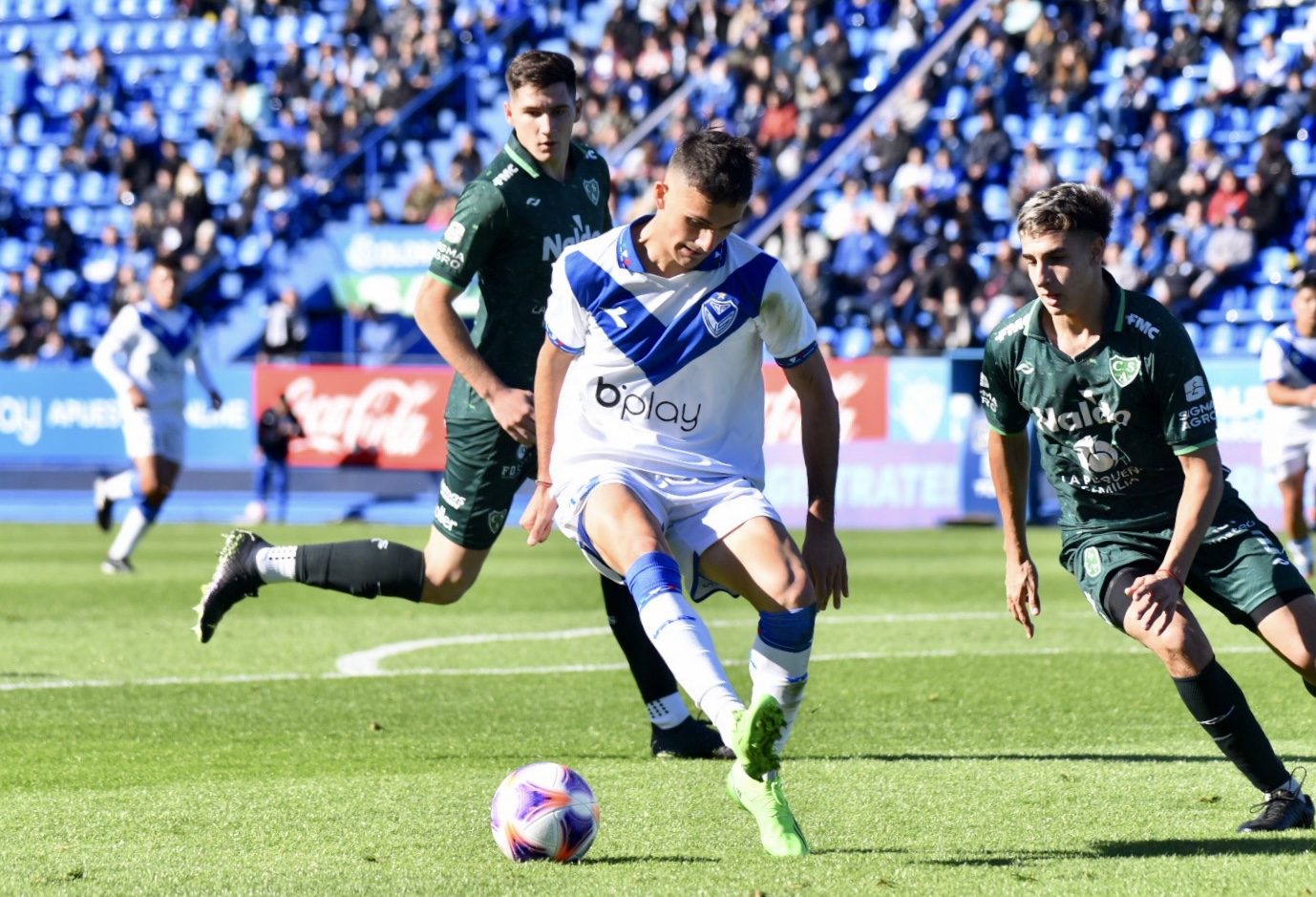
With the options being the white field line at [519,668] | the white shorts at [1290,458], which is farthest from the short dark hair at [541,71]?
the white shorts at [1290,458]

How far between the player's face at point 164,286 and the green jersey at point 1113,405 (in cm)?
1022

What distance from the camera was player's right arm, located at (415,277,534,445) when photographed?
6047 millimetres

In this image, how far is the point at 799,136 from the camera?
83.9 ft

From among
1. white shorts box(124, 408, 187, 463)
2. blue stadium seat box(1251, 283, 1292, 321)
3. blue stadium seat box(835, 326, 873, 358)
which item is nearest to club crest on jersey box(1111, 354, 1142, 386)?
white shorts box(124, 408, 187, 463)

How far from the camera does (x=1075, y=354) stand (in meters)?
5.21

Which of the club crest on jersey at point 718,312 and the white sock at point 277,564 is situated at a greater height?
→ the club crest on jersey at point 718,312

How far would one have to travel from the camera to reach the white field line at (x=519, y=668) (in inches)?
342

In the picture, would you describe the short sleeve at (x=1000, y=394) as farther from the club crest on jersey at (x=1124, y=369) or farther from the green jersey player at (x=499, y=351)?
the green jersey player at (x=499, y=351)

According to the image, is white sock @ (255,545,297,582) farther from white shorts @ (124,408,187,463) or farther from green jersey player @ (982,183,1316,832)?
white shorts @ (124,408,187,463)

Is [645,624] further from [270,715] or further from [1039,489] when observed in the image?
[1039,489]

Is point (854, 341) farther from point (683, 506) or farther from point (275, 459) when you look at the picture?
point (683, 506)

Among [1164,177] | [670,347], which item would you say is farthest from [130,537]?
[1164,177]

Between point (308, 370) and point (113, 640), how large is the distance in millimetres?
12329

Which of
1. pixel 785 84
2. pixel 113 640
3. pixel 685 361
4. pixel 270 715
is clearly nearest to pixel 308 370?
pixel 785 84
